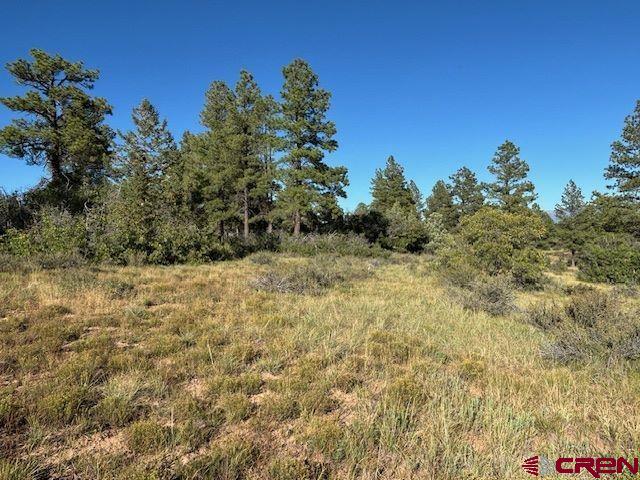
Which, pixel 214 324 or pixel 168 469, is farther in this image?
pixel 214 324

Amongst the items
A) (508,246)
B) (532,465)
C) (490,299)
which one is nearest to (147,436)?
(532,465)

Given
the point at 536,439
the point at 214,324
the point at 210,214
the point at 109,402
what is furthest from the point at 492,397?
the point at 210,214

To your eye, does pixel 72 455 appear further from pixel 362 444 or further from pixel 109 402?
pixel 362 444

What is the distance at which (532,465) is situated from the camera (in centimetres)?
295

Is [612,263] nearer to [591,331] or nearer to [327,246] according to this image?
[327,246]

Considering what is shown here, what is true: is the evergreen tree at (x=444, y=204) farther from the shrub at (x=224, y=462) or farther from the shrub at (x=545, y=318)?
the shrub at (x=224, y=462)

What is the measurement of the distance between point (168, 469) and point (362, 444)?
1651 millimetres

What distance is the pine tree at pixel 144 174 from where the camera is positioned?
623 inches

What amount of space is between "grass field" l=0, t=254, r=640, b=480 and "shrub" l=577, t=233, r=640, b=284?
16914 millimetres

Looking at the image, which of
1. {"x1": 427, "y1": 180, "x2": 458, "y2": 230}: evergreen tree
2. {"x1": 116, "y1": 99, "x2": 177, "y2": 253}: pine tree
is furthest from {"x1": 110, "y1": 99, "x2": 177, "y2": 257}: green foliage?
{"x1": 427, "y1": 180, "x2": 458, "y2": 230}: evergreen tree

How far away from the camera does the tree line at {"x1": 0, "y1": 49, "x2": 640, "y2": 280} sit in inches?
631

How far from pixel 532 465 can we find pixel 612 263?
2292cm

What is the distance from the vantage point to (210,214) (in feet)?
92.1

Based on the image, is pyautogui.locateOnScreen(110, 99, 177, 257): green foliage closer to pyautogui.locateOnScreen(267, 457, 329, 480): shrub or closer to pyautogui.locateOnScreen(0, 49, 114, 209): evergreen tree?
pyautogui.locateOnScreen(0, 49, 114, 209): evergreen tree
